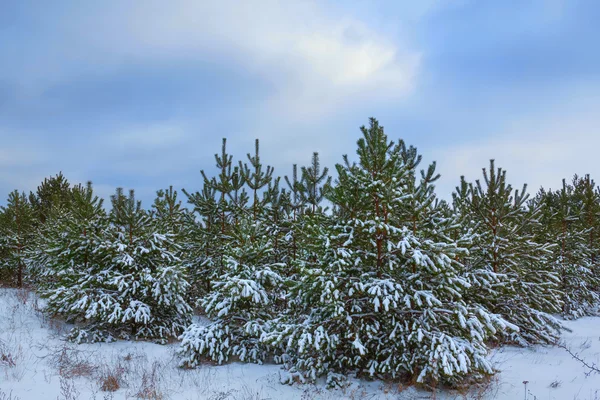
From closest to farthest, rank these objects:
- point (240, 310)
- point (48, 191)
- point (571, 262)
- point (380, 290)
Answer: point (380, 290), point (240, 310), point (571, 262), point (48, 191)

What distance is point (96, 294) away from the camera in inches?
377

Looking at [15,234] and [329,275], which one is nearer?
[329,275]

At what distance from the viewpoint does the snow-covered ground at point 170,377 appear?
681cm

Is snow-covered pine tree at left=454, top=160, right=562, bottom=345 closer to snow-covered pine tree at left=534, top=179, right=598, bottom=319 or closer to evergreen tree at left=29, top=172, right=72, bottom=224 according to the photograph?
snow-covered pine tree at left=534, top=179, right=598, bottom=319

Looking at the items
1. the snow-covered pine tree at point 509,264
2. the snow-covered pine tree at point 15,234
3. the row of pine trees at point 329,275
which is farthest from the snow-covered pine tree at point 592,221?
the snow-covered pine tree at point 15,234

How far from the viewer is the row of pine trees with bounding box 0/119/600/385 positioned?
22.7 feet

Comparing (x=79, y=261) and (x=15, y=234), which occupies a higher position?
(x=15, y=234)

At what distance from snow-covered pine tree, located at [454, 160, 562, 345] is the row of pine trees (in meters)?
0.04

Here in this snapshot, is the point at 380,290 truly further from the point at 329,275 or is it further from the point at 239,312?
the point at 239,312

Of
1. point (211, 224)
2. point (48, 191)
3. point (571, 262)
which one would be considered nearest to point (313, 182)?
point (211, 224)

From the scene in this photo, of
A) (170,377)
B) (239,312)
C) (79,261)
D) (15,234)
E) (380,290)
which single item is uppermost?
(15,234)

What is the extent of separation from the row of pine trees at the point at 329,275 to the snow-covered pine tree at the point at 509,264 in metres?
0.04

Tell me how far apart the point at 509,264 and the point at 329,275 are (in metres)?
6.43

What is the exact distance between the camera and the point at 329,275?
23.0 ft
